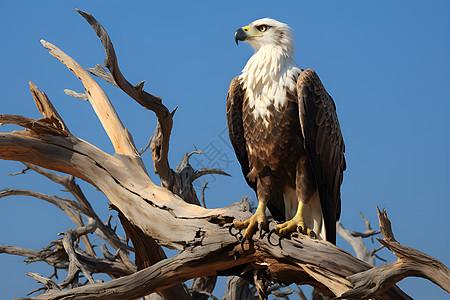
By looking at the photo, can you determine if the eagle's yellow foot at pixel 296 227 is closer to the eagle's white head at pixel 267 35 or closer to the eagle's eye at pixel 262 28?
the eagle's white head at pixel 267 35

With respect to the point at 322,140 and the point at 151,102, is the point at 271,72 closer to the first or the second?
the point at 322,140

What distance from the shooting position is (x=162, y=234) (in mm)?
4055

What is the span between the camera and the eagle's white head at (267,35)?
411 cm

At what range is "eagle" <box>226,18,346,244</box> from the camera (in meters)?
3.84

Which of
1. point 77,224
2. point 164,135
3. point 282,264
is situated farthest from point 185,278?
point 77,224

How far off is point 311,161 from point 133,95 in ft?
6.08

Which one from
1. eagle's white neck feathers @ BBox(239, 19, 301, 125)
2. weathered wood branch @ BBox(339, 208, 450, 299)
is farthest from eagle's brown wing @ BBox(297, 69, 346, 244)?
weathered wood branch @ BBox(339, 208, 450, 299)

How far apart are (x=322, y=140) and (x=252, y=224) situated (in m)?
0.90

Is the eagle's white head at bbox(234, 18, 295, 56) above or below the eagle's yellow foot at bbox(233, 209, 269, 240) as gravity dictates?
above

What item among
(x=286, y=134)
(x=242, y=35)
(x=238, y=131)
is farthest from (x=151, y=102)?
(x=286, y=134)

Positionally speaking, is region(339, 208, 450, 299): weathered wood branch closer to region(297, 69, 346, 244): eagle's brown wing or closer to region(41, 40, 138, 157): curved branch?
region(297, 69, 346, 244): eagle's brown wing

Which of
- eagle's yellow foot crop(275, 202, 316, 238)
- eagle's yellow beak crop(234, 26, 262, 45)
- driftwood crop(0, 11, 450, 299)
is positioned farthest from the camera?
eagle's yellow beak crop(234, 26, 262, 45)

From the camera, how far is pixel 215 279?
670 centimetres

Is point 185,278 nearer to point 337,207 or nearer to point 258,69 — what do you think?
point 337,207
